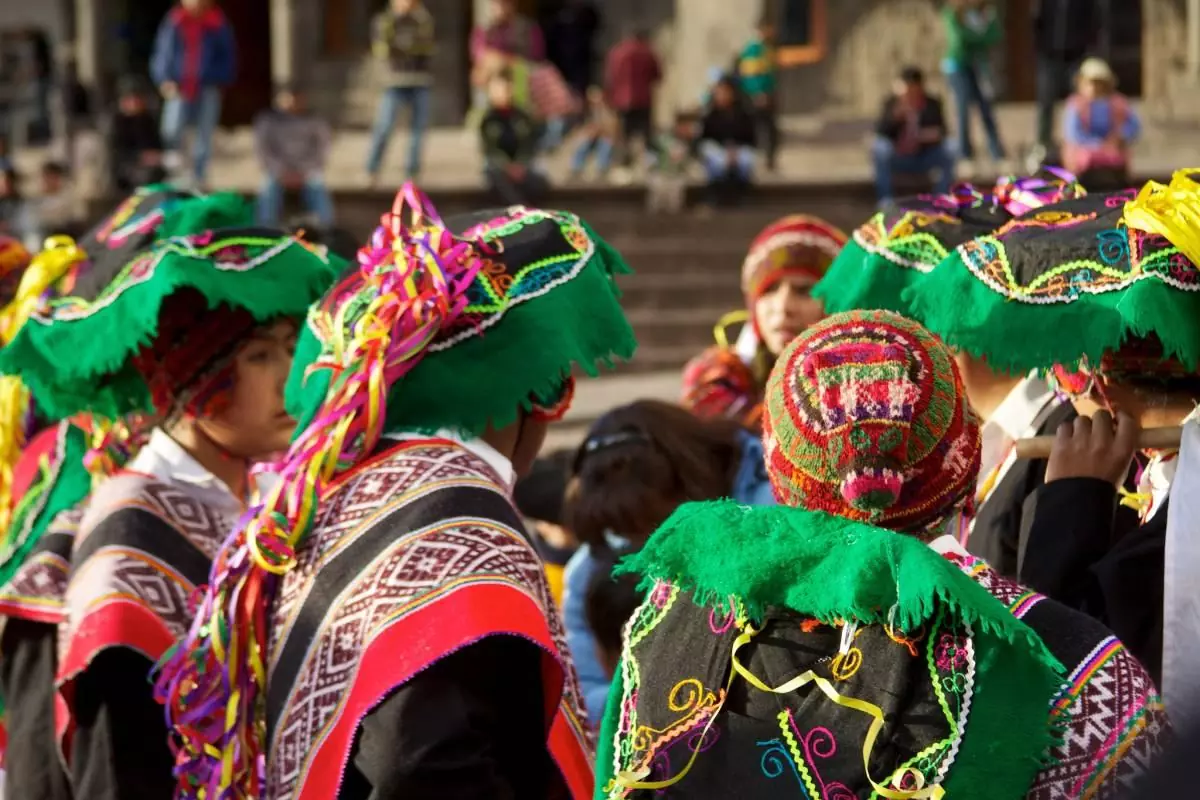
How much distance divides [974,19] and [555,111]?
3700 millimetres

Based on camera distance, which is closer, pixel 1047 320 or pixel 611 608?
pixel 1047 320

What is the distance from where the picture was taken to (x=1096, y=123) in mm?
14352

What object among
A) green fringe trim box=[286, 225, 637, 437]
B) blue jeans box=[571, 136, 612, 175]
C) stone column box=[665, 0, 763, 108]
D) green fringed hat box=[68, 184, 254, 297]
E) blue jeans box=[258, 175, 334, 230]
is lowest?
blue jeans box=[258, 175, 334, 230]

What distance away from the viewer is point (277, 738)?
9.18 feet

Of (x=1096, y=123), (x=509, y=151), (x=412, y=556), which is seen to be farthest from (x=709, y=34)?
(x=412, y=556)

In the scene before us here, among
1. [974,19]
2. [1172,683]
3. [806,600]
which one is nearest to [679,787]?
[806,600]

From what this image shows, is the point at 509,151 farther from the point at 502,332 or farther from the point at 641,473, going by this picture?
the point at 502,332

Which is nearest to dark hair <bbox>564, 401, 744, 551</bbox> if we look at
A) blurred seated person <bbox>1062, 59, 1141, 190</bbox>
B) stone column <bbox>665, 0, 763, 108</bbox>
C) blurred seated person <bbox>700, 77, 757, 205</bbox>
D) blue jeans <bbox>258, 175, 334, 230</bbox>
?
blue jeans <bbox>258, 175, 334, 230</bbox>

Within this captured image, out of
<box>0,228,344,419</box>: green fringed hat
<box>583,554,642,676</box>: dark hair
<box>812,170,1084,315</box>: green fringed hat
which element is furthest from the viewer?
<box>583,554,642,676</box>: dark hair

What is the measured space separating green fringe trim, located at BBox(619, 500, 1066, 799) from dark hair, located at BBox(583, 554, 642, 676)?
5.23 ft

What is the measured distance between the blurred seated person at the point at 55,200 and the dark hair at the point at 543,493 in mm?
11025

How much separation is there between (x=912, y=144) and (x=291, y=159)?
15.7 feet

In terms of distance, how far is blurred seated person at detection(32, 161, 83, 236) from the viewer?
15.8 m

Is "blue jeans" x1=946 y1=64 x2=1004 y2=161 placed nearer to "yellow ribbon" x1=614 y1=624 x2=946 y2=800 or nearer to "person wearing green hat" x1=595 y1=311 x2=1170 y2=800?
"person wearing green hat" x1=595 y1=311 x2=1170 y2=800
